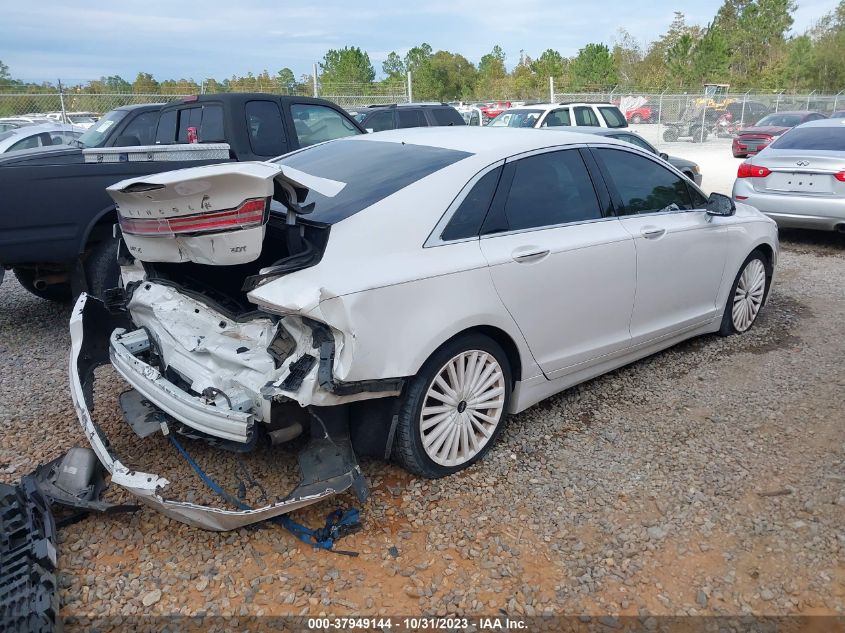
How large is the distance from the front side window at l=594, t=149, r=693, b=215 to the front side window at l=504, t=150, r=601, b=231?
25 centimetres

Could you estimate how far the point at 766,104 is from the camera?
3197 centimetres

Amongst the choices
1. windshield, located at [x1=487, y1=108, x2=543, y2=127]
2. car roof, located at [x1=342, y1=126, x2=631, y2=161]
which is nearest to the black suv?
windshield, located at [x1=487, y1=108, x2=543, y2=127]

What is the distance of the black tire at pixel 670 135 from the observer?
2927 centimetres

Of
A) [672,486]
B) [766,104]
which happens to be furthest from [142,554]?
[766,104]

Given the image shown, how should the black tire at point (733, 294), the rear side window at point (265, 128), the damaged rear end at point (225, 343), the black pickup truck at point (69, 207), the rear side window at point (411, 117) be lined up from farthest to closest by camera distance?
the rear side window at point (411, 117) < the rear side window at point (265, 128) < the black tire at point (733, 294) < the black pickup truck at point (69, 207) < the damaged rear end at point (225, 343)

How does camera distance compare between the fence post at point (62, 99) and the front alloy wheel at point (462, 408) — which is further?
the fence post at point (62, 99)

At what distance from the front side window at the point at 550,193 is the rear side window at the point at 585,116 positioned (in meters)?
10.9

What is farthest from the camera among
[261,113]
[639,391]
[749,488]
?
[261,113]

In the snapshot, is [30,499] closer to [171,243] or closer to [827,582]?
[171,243]

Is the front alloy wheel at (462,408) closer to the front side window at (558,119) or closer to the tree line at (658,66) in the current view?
the front side window at (558,119)

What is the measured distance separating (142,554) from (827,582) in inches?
109

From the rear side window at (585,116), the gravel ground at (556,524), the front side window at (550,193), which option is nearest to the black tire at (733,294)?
the gravel ground at (556,524)

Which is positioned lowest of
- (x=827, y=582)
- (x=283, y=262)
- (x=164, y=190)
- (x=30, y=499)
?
(x=827, y=582)

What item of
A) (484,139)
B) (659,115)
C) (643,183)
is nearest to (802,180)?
(643,183)
